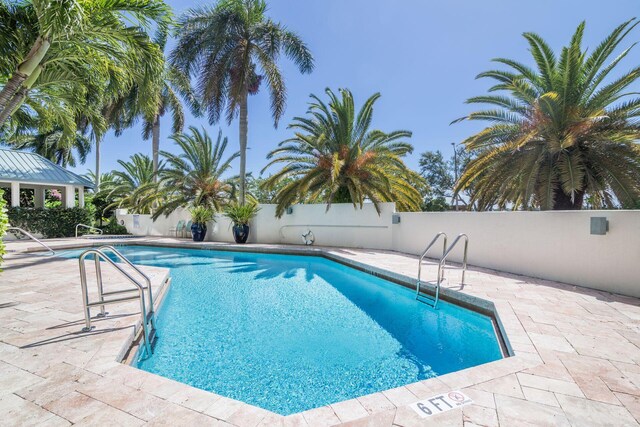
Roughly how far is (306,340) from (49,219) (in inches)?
749

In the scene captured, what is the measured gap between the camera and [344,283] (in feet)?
25.5

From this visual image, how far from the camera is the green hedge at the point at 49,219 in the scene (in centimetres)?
1581

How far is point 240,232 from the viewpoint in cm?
1407

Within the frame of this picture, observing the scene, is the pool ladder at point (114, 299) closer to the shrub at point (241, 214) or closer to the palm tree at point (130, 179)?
the shrub at point (241, 214)

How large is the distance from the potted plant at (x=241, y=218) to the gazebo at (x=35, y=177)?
33.5ft

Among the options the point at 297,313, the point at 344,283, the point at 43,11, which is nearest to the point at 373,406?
the point at 297,313

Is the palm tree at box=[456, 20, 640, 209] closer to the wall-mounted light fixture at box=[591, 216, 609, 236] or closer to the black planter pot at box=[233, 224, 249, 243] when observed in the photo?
the wall-mounted light fixture at box=[591, 216, 609, 236]

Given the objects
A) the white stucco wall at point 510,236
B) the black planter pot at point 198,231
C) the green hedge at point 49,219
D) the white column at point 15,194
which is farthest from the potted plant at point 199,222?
the white column at point 15,194

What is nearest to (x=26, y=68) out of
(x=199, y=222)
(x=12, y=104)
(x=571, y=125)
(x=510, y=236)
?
(x=12, y=104)

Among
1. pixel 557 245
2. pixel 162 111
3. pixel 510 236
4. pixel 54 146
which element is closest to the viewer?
pixel 557 245

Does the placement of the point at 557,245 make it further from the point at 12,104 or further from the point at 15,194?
the point at 15,194

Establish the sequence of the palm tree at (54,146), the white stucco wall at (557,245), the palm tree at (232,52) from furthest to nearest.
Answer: the palm tree at (54,146) → the palm tree at (232,52) → the white stucco wall at (557,245)

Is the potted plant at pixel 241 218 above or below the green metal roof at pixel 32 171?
below

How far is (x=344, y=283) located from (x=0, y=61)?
31.9 feet
